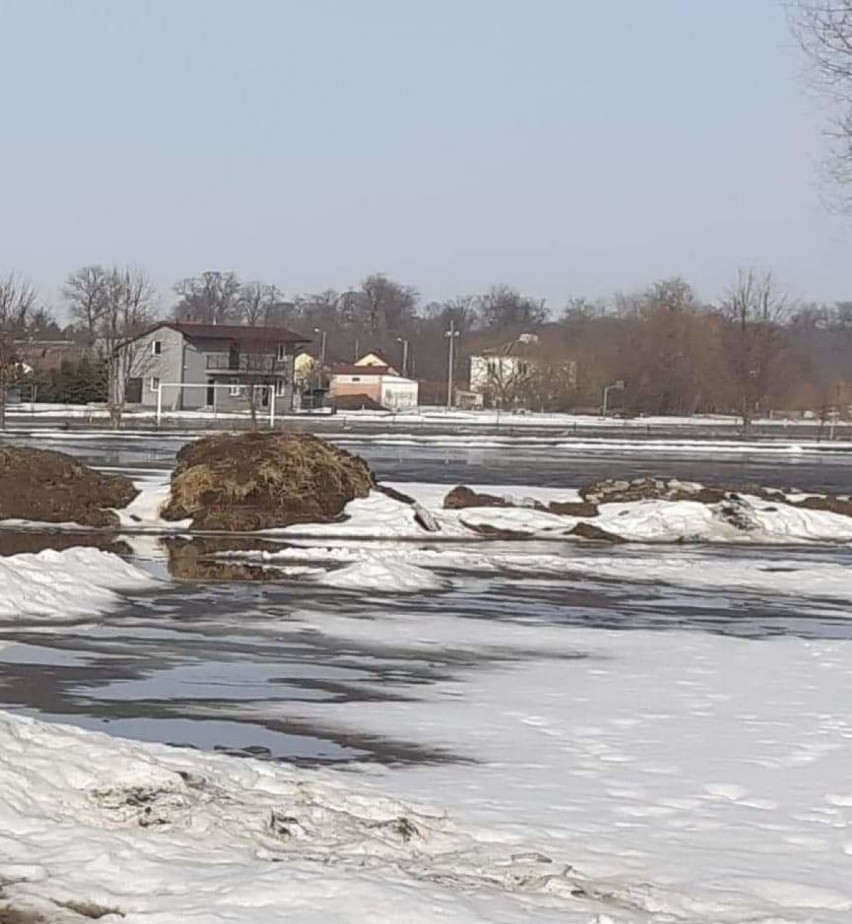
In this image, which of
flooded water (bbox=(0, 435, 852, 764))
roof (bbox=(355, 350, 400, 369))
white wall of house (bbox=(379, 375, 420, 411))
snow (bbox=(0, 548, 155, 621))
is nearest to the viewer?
flooded water (bbox=(0, 435, 852, 764))

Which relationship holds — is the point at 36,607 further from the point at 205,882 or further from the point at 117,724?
the point at 205,882

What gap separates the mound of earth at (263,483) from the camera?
2495 centimetres

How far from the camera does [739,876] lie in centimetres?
626

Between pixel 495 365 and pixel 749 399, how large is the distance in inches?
1499

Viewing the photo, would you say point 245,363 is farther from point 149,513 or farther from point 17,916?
point 17,916

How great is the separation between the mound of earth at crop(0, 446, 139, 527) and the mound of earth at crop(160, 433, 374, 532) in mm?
1032

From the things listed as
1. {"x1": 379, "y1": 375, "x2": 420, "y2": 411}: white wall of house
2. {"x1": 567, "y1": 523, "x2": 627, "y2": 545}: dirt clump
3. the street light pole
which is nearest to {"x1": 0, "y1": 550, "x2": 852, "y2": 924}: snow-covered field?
{"x1": 567, "y1": 523, "x2": 627, "y2": 545}: dirt clump

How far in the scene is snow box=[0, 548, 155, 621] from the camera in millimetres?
13984

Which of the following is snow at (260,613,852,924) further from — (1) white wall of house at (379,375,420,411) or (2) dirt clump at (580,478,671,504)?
(1) white wall of house at (379,375,420,411)

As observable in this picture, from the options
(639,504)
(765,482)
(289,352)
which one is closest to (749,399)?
(289,352)

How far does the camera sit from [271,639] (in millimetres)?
13031

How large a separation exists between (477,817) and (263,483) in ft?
62.2

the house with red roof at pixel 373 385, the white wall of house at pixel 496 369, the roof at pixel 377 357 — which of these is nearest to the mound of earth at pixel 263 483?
the white wall of house at pixel 496 369

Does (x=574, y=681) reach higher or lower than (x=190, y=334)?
lower
